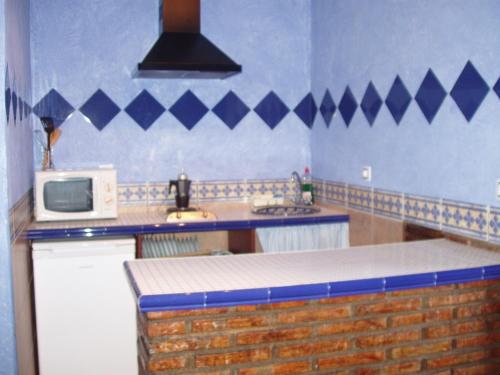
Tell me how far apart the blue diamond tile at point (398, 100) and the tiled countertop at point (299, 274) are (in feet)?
2.85

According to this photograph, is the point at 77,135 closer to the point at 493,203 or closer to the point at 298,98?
the point at 298,98

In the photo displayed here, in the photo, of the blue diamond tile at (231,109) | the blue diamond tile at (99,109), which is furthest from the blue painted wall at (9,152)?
the blue diamond tile at (231,109)

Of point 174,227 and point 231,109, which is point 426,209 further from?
point 231,109

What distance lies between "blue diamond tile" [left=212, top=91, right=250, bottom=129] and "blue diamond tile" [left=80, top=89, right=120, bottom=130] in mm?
755

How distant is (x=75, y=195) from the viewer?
380cm

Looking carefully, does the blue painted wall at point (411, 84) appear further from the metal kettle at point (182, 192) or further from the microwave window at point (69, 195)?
the microwave window at point (69, 195)

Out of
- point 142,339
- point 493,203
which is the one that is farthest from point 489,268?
point 142,339

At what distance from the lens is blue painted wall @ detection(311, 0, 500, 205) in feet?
8.83

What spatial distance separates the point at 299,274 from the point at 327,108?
Result: 7.33ft

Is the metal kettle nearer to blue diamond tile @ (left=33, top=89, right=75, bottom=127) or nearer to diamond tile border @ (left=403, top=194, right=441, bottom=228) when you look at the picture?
blue diamond tile @ (left=33, top=89, right=75, bottom=127)

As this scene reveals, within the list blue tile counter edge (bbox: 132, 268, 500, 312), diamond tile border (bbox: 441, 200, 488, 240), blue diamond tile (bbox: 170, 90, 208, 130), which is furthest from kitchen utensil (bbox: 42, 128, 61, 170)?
diamond tile border (bbox: 441, 200, 488, 240)

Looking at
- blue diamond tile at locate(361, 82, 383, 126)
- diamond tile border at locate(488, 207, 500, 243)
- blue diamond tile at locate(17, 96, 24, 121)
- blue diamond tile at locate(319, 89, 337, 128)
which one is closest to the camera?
diamond tile border at locate(488, 207, 500, 243)

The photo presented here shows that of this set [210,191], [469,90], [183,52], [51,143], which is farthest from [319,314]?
[51,143]

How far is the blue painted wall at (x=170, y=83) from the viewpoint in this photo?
411 centimetres
